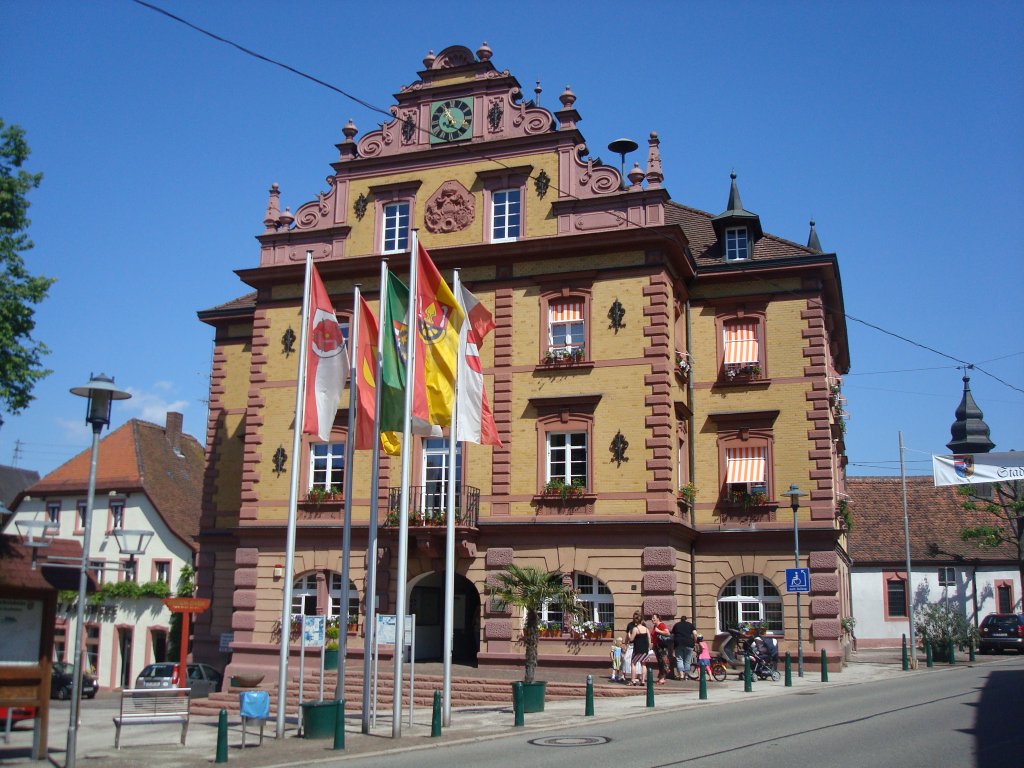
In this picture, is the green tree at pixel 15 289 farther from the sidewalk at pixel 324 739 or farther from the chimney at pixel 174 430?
the chimney at pixel 174 430

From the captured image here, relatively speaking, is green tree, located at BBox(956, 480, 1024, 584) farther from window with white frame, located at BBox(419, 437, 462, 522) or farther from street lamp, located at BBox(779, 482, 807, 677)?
window with white frame, located at BBox(419, 437, 462, 522)

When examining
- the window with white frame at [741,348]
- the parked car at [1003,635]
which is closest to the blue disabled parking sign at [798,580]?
the window with white frame at [741,348]

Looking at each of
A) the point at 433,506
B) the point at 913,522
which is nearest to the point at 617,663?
the point at 433,506

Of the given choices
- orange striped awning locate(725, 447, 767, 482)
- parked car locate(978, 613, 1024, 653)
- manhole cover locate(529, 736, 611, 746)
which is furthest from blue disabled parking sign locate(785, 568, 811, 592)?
parked car locate(978, 613, 1024, 653)

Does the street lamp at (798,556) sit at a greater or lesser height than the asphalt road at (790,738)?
greater

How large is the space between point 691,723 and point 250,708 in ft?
25.6

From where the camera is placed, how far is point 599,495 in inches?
1213

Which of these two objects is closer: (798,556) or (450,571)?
(450,571)

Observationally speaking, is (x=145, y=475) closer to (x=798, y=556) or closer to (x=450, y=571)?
(x=798, y=556)

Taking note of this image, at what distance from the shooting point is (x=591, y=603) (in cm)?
3058

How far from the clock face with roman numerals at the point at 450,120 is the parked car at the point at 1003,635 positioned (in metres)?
30.2

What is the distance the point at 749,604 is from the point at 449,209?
15608 millimetres

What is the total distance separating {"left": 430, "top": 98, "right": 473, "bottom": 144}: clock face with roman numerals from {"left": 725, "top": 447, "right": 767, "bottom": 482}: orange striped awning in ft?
43.9

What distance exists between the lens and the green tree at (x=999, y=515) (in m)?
51.6
